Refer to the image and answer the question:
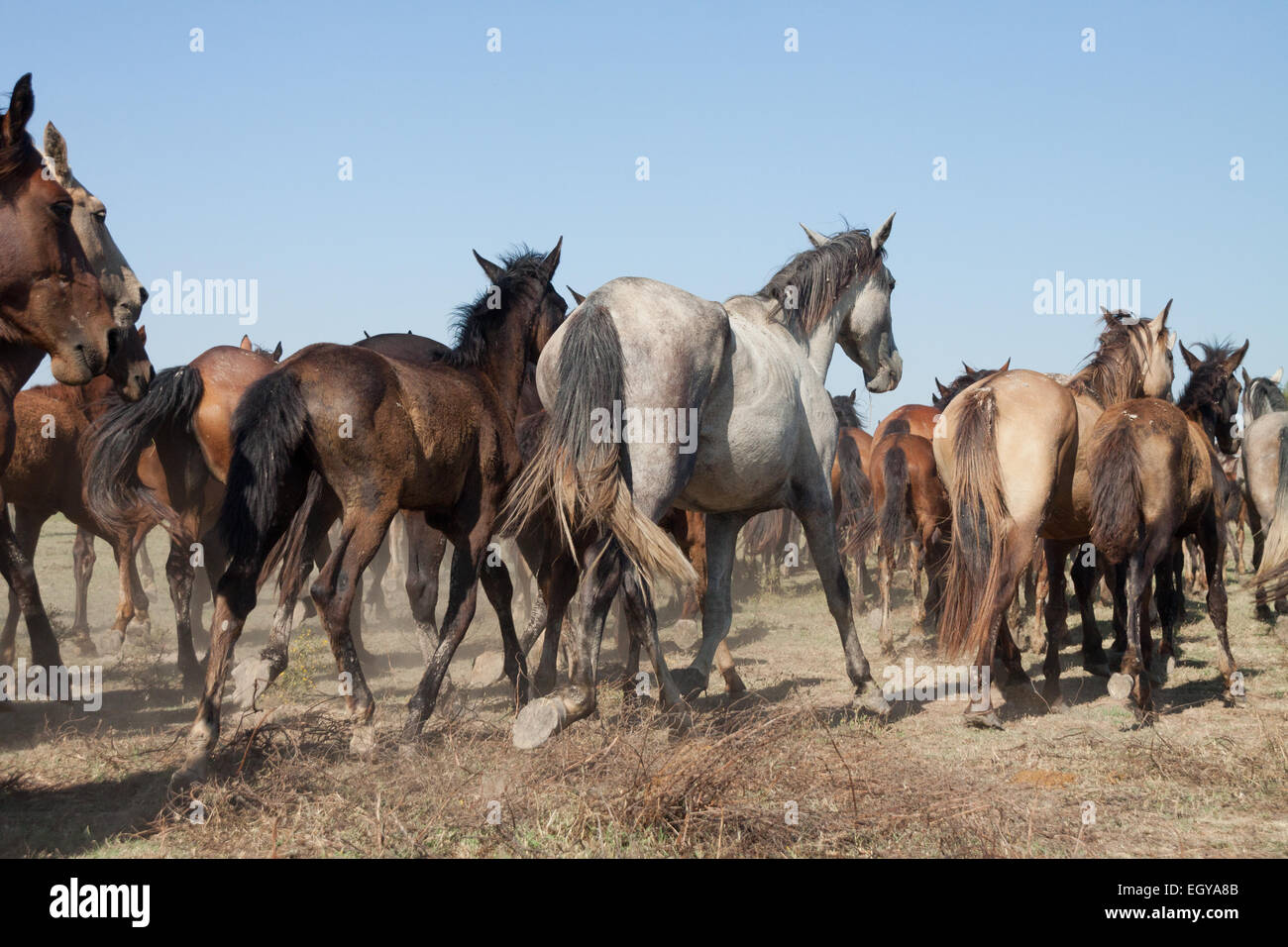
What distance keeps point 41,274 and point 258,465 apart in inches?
54.7

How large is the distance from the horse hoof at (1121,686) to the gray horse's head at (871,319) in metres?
2.76

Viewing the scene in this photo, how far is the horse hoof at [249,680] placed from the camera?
595 cm

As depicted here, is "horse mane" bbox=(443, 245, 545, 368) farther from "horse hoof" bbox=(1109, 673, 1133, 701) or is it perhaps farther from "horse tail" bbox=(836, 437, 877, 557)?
"horse tail" bbox=(836, 437, 877, 557)

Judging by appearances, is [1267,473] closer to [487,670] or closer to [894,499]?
[894,499]

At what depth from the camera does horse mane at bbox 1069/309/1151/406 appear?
27.0ft

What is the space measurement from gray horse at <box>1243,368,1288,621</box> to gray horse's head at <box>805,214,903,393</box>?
10.2 ft

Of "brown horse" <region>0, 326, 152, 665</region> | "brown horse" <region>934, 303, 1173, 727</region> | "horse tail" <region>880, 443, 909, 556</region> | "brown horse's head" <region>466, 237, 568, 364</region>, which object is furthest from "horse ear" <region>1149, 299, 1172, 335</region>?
"brown horse" <region>0, 326, 152, 665</region>

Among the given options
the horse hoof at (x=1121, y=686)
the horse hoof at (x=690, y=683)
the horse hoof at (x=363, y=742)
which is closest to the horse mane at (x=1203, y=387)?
the horse hoof at (x=1121, y=686)

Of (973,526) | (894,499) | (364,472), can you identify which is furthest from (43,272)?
(894,499)
